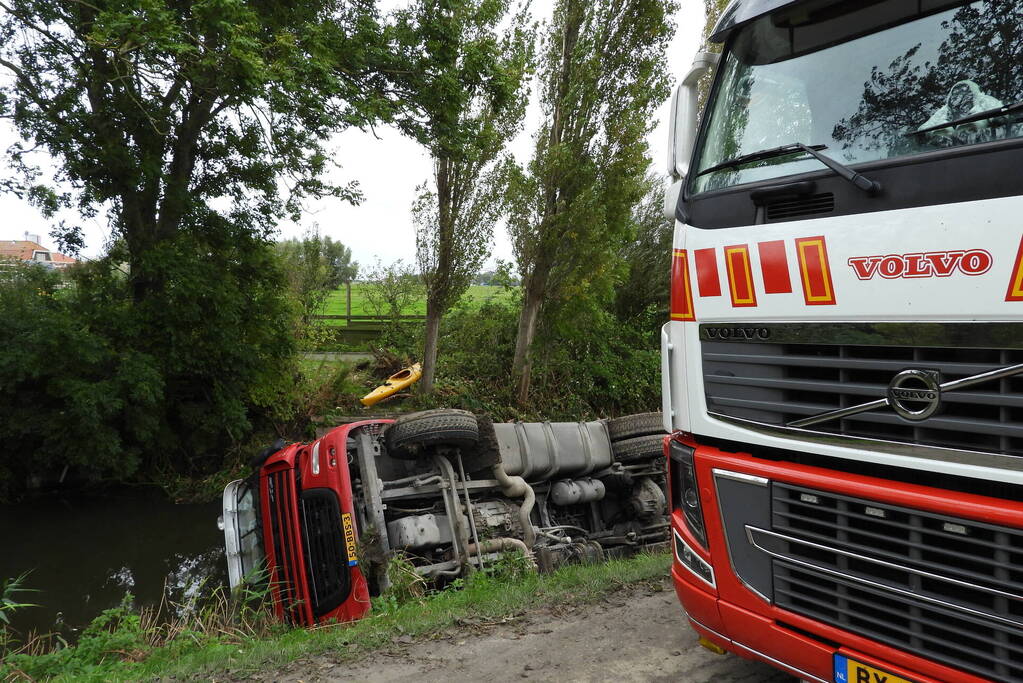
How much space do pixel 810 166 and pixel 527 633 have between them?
3101 millimetres

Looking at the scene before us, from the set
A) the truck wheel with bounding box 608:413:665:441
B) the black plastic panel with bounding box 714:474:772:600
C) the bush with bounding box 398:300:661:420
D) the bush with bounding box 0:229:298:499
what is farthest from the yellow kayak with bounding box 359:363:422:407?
the black plastic panel with bounding box 714:474:772:600

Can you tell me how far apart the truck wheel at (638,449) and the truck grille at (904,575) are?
14.4 ft

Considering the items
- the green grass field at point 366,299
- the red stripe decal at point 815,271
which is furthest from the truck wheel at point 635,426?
the green grass field at point 366,299

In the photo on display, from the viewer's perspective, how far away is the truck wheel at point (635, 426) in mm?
7711

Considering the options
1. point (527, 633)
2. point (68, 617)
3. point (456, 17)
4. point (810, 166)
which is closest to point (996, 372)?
point (810, 166)

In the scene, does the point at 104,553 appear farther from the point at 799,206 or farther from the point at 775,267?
the point at 799,206

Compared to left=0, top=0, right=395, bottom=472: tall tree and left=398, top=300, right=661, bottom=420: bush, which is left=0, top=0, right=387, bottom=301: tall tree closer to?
left=0, top=0, right=395, bottom=472: tall tree

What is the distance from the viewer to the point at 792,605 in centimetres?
303

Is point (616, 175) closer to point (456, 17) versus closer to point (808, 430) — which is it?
point (456, 17)

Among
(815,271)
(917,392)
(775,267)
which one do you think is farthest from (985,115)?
(917,392)

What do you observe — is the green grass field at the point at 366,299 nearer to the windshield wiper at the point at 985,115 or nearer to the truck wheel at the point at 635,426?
the truck wheel at the point at 635,426

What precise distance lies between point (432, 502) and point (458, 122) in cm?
854

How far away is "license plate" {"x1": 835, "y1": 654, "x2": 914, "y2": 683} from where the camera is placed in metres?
2.69

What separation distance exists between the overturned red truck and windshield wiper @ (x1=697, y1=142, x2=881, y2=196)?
11.8ft
